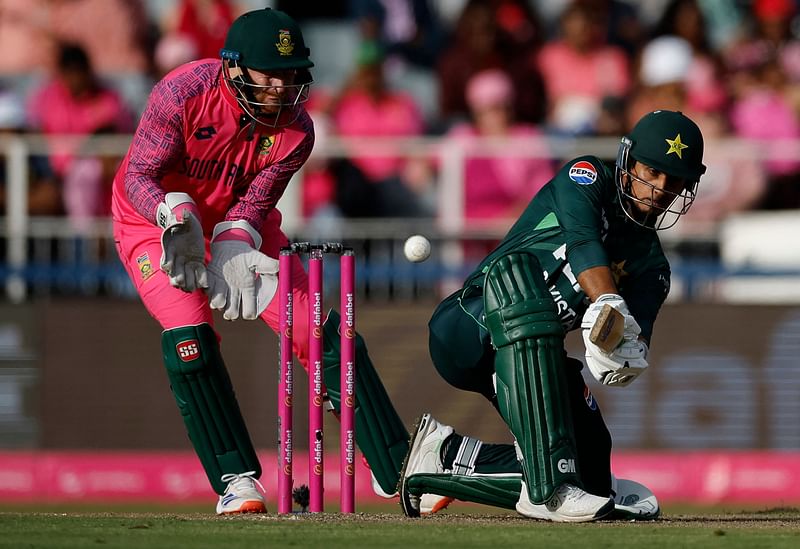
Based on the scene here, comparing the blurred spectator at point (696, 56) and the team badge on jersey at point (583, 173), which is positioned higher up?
the blurred spectator at point (696, 56)

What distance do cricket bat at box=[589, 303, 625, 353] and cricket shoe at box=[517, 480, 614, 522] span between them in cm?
51

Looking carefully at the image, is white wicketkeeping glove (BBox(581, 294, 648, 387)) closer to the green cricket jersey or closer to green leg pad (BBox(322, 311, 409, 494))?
the green cricket jersey

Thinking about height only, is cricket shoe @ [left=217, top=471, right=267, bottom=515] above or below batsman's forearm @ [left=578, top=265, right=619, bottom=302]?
below

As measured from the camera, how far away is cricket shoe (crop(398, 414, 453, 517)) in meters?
5.66

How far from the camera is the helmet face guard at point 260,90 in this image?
5941 mm

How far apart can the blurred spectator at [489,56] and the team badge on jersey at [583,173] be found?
225 inches

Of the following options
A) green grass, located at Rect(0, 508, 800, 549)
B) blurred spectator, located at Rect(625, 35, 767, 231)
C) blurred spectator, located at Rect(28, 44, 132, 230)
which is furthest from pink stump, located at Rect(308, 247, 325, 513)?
blurred spectator, located at Rect(28, 44, 132, 230)

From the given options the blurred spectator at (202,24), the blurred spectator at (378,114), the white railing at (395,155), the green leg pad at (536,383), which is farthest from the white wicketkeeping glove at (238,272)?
the blurred spectator at (202,24)

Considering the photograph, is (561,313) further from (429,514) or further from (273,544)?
(273,544)

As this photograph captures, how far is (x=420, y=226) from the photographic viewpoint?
391 inches

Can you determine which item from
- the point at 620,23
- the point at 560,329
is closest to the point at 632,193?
the point at 560,329

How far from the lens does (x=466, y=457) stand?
18.9 feet

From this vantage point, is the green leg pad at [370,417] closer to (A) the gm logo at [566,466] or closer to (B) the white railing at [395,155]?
(A) the gm logo at [566,466]

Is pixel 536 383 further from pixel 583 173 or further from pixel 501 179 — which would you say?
pixel 501 179
